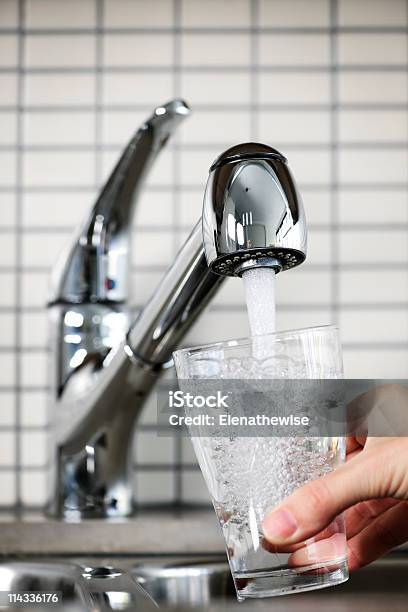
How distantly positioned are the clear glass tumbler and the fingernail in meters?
0.01

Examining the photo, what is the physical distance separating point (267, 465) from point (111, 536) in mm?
402

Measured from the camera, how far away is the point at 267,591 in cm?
49

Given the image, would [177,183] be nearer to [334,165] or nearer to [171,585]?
[334,165]

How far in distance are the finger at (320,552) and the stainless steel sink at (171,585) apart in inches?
4.4

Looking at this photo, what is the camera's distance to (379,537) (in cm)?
64

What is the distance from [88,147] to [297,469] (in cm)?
65

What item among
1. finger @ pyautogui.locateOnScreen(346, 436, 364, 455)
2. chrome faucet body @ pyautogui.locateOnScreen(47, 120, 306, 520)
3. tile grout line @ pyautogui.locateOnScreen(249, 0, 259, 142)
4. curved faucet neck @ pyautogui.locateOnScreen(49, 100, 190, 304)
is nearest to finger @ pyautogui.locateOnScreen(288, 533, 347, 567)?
finger @ pyautogui.locateOnScreen(346, 436, 364, 455)

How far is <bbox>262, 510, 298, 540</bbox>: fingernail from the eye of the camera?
46cm

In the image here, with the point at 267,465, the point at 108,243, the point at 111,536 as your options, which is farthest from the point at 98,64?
the point at 267,465

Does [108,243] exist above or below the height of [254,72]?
below

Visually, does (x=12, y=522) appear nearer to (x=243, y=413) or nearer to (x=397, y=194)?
(x=243, y=413)

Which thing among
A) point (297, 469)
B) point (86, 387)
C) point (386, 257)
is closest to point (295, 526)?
point (297, 469)

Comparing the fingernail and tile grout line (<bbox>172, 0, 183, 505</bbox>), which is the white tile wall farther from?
the fingernail
